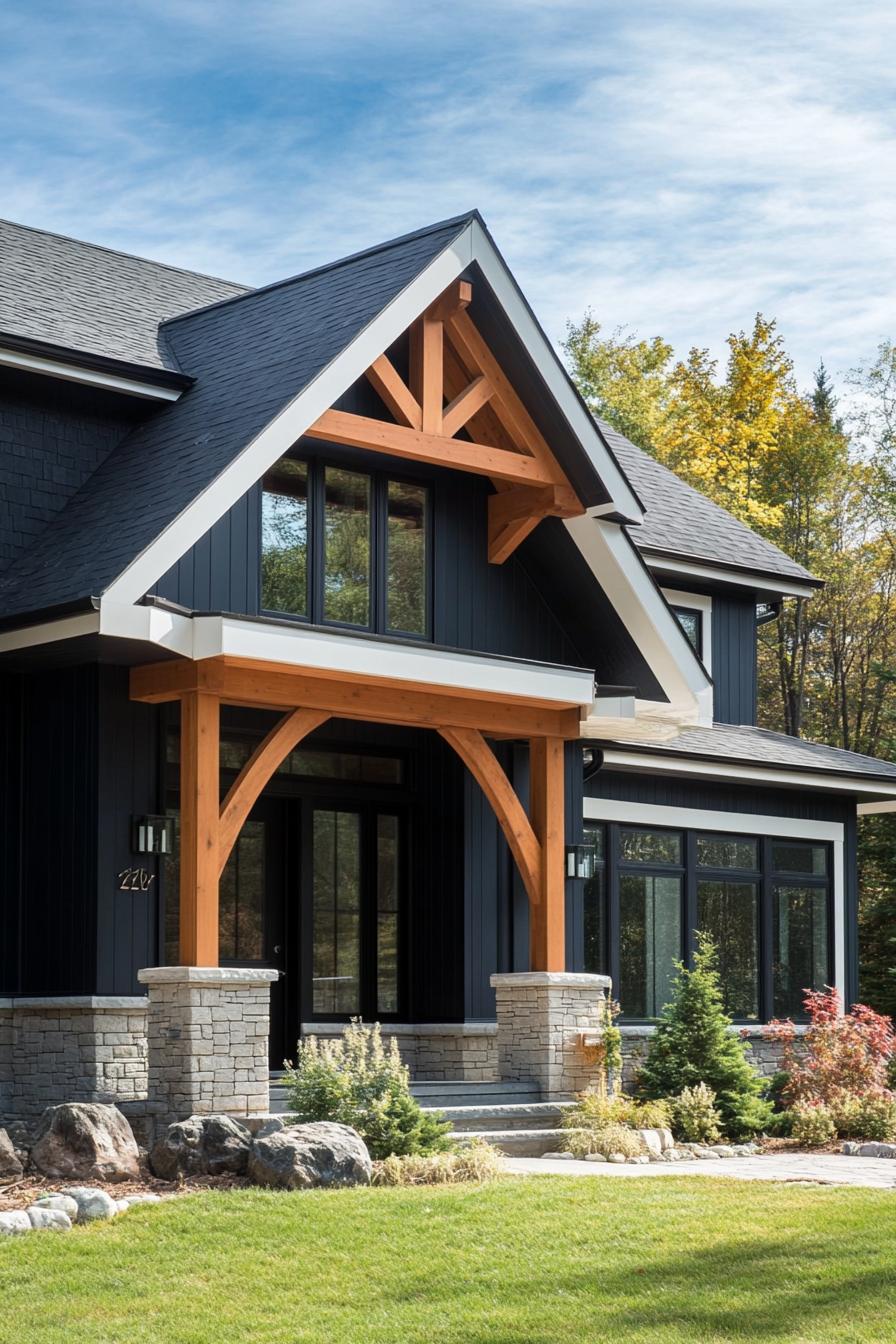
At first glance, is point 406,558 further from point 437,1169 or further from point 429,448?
point 437,1169

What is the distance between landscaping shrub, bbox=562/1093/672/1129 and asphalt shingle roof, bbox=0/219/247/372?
23.2 ft

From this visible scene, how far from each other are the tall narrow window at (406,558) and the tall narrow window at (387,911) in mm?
2156

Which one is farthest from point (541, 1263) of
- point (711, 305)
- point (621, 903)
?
point (711, 305)

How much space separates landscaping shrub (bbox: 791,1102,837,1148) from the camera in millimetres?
14148

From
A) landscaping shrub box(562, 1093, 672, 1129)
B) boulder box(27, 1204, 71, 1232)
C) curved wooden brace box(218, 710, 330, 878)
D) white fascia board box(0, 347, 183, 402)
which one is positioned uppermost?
white fascia board box(0, 347, 183, 402)

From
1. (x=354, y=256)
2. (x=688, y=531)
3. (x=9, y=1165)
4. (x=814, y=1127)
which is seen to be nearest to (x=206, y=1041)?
(x=9, y=1165)

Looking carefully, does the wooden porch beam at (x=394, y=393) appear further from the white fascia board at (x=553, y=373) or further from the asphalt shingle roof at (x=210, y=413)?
the white fascia board at (x=553, y=373)

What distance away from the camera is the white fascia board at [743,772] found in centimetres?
1730

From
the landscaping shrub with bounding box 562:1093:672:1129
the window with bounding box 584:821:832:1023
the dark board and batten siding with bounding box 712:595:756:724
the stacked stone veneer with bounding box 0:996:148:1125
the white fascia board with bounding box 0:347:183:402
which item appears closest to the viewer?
the stacked stone veneer with bounding box 0:996:148:1125

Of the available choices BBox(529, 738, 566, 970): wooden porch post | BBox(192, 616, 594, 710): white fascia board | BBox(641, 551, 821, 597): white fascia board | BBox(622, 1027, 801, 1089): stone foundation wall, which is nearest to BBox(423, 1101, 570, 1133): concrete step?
BBox(529, 738, 566, 970): wooden porch post

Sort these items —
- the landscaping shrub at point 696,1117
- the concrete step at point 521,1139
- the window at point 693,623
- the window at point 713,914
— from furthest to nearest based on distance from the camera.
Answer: the window at point 693,623 < the window at point 713,914 < the landscaping shrub at point 696,1117 < the concrete step at point 521,1139

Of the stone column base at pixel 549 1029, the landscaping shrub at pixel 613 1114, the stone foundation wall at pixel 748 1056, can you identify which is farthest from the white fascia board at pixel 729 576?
the landscaping shrub at pixel 613 1114

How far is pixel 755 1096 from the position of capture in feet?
48.3

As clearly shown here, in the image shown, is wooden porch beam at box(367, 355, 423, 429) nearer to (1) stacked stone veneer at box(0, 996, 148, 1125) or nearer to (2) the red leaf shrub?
(1) stacked stone veneer at box(0, 996, 148, 1125)
